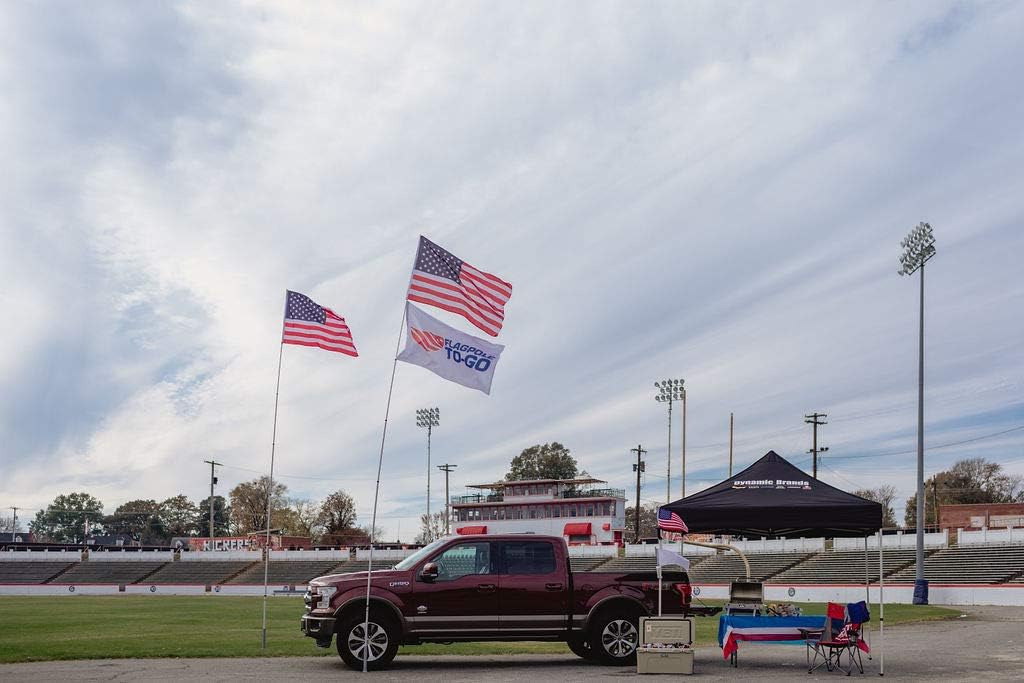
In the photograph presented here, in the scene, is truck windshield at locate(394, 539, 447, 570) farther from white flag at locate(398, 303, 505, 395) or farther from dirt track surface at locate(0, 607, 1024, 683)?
white flag at locate(398, 303, 505, 395)

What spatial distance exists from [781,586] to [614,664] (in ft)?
127

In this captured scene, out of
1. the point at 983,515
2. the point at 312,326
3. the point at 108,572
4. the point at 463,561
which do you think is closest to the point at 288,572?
the point at 108,572

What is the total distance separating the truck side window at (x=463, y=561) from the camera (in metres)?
16.1

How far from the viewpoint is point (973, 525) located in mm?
70438

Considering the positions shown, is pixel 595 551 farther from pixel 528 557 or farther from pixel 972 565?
pixel 528 557

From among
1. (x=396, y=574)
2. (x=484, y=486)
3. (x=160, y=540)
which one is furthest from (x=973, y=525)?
(x=160, y=540)

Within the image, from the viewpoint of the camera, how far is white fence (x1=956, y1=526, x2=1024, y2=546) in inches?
1973

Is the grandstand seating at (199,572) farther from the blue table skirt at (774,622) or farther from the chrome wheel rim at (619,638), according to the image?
the blue table skirt at (774,622)

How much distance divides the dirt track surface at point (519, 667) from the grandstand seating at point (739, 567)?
132ft

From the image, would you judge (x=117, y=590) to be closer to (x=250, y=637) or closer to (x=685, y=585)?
(x=250, y=637)

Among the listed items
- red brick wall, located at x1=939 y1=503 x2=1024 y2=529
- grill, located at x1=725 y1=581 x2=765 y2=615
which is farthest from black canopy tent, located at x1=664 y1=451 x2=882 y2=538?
red brick wall, located at x1=939 y1=503 x2=1024 y2=529

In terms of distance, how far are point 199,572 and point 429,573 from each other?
251ft

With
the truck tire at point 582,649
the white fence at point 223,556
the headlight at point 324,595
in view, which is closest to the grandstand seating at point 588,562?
the white fence at point 223,556

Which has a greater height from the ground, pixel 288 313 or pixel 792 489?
pixel 288 313
